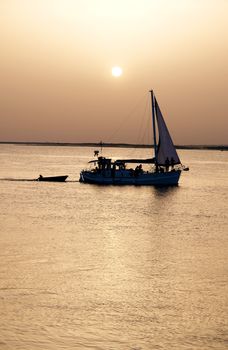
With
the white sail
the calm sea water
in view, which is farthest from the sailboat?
the calm sea water

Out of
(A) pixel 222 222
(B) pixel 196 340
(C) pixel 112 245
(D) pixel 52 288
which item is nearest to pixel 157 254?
(C) pixel 112 245

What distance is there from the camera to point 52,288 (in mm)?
24875

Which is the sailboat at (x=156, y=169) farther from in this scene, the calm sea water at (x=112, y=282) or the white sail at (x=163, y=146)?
the calm sea water at (x=112, y=282)

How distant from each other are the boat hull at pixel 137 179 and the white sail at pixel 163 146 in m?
1.82

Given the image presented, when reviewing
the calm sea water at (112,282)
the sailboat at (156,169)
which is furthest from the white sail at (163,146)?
the calm sea water at (112,282)

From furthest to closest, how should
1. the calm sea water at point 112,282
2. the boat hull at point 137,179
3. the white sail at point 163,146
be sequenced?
the boat hull at point 137,179 < the white sail at point 163,146 < the calm sea water at point 112,282

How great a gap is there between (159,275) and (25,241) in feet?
36.4

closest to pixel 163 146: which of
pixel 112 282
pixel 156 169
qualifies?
pixel 156 169

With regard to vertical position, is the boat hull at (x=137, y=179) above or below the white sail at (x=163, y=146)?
below

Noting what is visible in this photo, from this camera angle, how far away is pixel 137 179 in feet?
288

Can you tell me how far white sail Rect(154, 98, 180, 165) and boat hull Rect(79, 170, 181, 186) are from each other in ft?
5.96

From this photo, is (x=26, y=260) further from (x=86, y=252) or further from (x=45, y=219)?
(x=45, y=219)

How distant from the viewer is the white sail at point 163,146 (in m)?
85.8

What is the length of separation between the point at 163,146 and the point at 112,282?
60.7 metres
